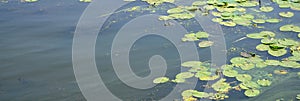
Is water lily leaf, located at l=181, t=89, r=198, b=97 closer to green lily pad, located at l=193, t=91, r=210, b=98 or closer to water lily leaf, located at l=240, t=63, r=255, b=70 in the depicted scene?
green lily pad, located at l=193, t=91, r=210, b=98

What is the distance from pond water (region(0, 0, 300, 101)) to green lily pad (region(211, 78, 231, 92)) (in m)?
0.08

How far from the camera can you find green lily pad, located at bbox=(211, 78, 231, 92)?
275cm

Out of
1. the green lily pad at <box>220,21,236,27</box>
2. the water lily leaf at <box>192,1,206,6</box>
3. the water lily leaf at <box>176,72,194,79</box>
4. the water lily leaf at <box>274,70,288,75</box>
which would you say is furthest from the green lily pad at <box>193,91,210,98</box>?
the water lily leaf at <box>192,1,206,6</box>

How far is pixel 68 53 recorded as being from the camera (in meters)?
3.46

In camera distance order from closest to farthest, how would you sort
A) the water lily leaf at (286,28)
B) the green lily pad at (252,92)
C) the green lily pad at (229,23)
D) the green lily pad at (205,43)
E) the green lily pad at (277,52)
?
the green lily pad at (252,92) < the green lily pad at (277,52) < the green lily pad at (205,43) < the water lily leaf at (286,28) < the green lily pad at (229,23)

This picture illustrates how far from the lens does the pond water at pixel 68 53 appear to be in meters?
2.85

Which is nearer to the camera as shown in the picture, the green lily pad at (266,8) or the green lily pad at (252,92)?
the green lily pad at (252,92)

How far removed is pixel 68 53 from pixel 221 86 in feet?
5.02

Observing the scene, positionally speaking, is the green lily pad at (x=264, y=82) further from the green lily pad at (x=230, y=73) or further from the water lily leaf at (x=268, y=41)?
the water lily leaf at (x=268, y=41)

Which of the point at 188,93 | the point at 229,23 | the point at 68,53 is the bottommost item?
the point at 188,93

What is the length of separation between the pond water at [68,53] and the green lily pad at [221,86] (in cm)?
8

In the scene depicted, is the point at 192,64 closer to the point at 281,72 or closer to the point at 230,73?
the point at 230,73

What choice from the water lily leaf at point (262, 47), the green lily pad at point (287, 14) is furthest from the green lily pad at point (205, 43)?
the green lily pad at point (287, 14)

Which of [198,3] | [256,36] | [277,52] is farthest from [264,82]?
[198,3]
